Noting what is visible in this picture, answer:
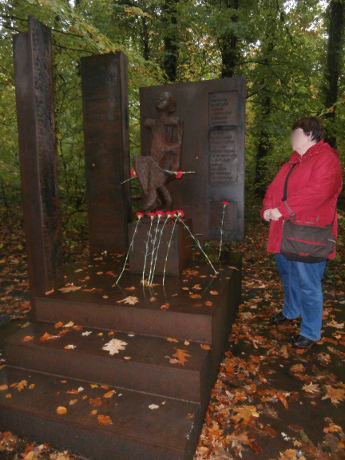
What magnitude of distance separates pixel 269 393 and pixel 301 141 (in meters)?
2.49

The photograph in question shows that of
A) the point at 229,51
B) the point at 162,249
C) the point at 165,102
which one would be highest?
the point at 229,51

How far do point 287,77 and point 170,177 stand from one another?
6438mm

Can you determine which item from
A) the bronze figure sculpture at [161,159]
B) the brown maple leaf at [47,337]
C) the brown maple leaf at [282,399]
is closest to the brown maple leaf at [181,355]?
the brown maple leaf at [282,399]

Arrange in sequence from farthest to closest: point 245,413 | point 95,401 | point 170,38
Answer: point 170,38 < point 245,413 < point 95,401

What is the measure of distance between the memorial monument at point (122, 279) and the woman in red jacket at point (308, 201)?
0.86 m

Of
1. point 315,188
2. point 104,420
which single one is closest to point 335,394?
point 315,188

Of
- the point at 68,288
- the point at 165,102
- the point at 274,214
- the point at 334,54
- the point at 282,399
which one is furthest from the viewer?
the point at 334,54

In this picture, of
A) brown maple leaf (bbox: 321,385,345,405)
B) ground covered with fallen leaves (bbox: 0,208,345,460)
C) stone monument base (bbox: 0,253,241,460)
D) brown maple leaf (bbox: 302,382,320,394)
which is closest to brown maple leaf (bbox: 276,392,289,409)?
ground covered with fallen leaves (bbox: 0,208,345,460)

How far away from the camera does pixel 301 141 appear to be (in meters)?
3.27

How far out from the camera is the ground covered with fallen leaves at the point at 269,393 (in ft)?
7.40

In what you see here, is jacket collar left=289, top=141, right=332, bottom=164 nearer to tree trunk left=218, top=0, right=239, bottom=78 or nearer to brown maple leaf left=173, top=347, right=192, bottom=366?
brown maple leaf left=173, top=347, right=192, bottom=366

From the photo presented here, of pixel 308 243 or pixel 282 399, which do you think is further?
pixel 308 243

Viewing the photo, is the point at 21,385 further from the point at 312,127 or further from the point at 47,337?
the point at 312,127

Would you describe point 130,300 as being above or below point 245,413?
above
